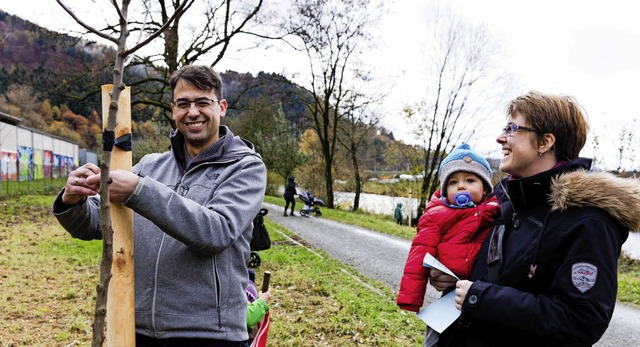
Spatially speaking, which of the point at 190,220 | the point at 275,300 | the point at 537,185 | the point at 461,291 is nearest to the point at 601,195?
the point at 537,185

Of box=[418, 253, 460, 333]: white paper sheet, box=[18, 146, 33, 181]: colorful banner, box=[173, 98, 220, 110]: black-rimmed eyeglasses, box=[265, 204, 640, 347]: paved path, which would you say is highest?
box=[18, 146, 33, 181]: colorful banner

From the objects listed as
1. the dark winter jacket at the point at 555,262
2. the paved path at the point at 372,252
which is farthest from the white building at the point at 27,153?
the dark winter jacket at the point at 555,262

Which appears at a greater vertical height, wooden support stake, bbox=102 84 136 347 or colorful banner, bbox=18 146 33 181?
colorful banner, bbox=18 146 33 181

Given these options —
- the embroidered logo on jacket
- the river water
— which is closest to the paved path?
the embroidered logo on jacket

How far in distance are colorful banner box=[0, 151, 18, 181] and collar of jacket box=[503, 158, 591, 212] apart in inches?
1078

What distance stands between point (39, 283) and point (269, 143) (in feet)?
99.7

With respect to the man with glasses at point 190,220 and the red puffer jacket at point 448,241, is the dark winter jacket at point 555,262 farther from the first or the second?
the man with glasses at point 190,220

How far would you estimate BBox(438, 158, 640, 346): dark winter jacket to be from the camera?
4.52 ft

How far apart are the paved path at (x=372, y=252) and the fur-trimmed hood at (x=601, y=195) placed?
16.0 ft

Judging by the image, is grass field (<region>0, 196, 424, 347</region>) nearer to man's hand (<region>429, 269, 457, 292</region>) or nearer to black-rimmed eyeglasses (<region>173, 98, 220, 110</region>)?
man's hand (<region>429, 269, 457, 292</region>)

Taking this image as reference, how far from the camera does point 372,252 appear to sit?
1105 cm

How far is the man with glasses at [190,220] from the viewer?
4.87 feet

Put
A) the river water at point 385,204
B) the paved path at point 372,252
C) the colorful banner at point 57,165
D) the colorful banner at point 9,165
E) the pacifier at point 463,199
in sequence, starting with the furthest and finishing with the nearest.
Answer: the colorful banner at point 57,165, the colorful banner at point 9,165, the river water at point 385,204, the paved path at point 372,252, the pacifier at point 463,199

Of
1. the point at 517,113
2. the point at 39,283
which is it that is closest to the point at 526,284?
the point at 517,113
